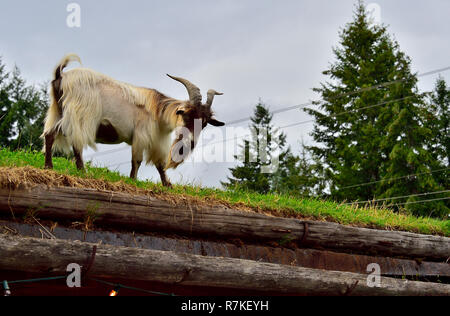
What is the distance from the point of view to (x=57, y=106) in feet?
22.2

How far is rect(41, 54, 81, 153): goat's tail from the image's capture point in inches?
263

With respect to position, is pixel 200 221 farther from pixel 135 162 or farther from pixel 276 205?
pixel 135 162

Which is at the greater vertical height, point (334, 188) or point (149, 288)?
point (334, 188)

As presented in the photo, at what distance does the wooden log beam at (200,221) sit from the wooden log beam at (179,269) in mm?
674

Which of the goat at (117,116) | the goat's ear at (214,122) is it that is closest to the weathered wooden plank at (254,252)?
the goat at (117,116)

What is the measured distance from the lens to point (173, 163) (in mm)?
7332

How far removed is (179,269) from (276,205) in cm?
237

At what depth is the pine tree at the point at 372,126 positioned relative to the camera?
23.0 m

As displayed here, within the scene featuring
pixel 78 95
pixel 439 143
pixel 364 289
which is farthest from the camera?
pixel 439 143

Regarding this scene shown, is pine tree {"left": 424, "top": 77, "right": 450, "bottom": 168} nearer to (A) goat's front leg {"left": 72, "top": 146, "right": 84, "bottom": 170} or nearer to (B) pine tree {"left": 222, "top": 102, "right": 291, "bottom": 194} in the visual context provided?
(B) pine tree {"left": 222, "top": 102, "right": 291, "bottom": 194}

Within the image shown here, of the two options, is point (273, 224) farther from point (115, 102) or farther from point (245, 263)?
point (115, 102)

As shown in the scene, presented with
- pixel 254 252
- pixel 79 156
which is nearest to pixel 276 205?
pixel 254 252

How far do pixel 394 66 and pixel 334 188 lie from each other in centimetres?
758
